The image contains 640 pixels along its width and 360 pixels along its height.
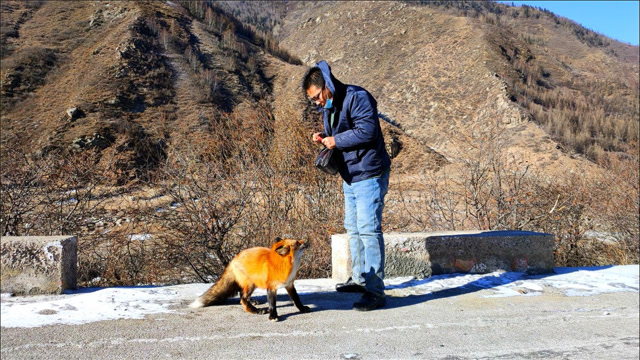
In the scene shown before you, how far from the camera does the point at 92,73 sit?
23.3 metres

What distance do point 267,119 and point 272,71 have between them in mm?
20684

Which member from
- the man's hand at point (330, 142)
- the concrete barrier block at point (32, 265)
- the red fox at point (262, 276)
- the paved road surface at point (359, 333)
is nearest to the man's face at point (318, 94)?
the man's hand at point (330, 142)

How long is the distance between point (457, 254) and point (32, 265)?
157 inches

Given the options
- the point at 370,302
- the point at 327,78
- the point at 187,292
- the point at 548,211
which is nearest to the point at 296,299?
the point at 370,302

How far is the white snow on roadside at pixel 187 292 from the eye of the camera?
12.0ft

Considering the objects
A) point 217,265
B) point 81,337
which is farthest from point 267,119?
point 81,337

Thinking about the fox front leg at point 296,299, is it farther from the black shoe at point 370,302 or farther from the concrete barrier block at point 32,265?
the concrete barrier block at point 32,265

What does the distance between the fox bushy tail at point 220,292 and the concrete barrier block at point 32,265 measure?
1.16 meters

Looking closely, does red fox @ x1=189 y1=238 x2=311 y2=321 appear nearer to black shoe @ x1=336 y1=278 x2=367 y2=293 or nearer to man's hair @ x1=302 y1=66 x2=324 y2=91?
black shoe @ x1=336 y1=278 x2=367 y2=293

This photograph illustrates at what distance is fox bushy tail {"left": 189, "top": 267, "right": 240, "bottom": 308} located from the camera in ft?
13.0

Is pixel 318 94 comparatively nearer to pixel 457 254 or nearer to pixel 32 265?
pixel 457 254

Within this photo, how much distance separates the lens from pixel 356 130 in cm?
397

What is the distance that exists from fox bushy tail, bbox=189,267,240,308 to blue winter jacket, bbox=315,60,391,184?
1.30 meters

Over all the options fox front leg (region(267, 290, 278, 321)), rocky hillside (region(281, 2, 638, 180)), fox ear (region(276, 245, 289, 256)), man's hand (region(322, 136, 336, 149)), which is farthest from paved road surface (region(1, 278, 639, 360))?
rocky hillside (region(281, 2, 638, 180))
